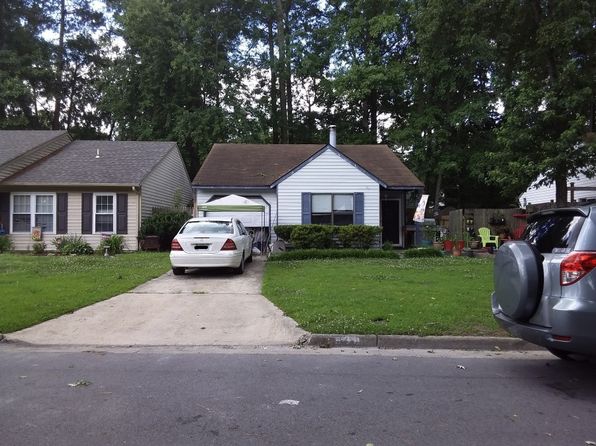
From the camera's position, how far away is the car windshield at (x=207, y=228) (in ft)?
41.6

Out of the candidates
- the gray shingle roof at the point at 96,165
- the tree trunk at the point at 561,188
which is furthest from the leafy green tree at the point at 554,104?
the gray shingle roof at the point at 96,165

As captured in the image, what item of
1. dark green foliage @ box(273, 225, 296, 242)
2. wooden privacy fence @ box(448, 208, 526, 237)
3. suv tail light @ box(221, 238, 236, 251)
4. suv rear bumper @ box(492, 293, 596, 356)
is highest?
wooden privacy fence @ box(448, 208, 526, 237)

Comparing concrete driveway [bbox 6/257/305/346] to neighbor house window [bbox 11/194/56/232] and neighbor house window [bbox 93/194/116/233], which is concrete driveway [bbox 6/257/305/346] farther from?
neighbor house window [bbox 11/194/56/232]

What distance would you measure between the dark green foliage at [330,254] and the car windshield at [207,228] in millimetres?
3461

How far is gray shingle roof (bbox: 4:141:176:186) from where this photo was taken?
20438 millimetres

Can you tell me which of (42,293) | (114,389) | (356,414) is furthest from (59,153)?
(356,414)

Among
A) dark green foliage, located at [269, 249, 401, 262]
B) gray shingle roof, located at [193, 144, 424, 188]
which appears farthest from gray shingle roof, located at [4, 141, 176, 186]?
dark green foliage, located at [269, 249, 401, 262]

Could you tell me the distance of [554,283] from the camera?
15.4 ft

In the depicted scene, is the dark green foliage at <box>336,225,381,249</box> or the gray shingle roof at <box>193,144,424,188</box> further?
the gray shingle roof at <box>193,144,424,188</box>

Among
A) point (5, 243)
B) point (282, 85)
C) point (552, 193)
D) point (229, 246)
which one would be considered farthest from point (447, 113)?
point (5, 243)

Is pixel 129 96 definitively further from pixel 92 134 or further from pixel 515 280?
pixel 515 280

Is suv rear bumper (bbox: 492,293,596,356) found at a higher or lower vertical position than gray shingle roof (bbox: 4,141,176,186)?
lower

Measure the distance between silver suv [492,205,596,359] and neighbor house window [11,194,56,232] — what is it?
63.9 ft

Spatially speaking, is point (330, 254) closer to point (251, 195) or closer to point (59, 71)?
point (251, 195)
